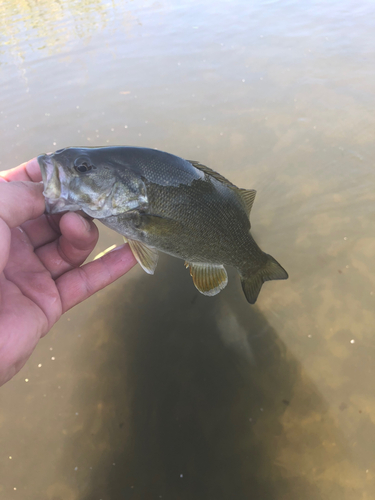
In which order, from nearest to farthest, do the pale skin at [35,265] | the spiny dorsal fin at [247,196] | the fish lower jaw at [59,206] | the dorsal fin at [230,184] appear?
the pale skin at [35,265] < the fish lower jaw at [59,206] < the dorsal fin at [230,184] < the spiny dorsal fin at [247,196]

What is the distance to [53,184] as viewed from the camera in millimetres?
1775

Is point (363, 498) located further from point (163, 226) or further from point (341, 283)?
point (163, 226)

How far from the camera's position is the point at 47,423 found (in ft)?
8.22

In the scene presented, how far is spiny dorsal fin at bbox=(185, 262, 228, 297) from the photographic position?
2.28 meters

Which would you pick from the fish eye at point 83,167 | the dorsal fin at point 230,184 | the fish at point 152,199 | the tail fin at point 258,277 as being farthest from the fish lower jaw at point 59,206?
the tail fin at point 258,277

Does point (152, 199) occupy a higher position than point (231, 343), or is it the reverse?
point (152, 199)

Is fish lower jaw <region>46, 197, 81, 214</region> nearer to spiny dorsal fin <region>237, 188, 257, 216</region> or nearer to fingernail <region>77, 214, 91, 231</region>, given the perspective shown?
fingernail <region>77, 214, 91, 231</region>

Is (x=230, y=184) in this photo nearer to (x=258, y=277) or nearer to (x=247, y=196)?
(x=247, y=196)

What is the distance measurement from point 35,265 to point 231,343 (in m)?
1.90

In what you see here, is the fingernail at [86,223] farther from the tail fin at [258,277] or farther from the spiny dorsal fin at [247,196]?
the tail fin at [258,277]

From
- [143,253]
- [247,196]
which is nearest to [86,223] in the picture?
[143,253]

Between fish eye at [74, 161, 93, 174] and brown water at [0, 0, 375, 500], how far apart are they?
1646 mm

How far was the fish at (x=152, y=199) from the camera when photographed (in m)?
1.84

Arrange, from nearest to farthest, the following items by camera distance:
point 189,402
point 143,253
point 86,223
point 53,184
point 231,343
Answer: point 53,184
point 86,223
point 143,253
point 189,402
point 231,343
